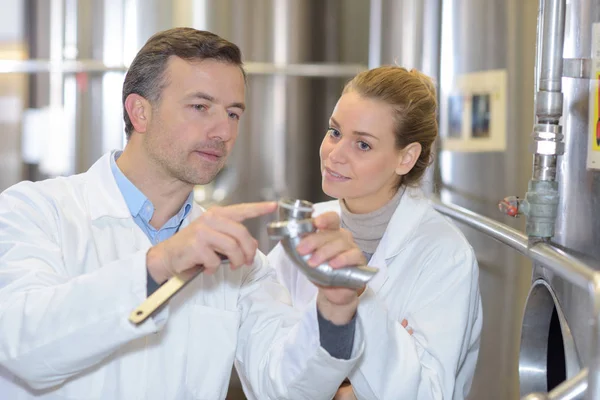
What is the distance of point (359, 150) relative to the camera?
177 centimetres

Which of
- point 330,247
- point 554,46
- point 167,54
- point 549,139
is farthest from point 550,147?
point 167,54

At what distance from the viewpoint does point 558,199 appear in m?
1.31

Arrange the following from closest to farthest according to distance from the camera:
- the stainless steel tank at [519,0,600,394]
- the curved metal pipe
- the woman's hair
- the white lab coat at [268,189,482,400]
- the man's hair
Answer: the curved metal pipe
the stainless steel tank at [519,0,600,394]
the white lab coat at [268,189,482,400]
the man's hair
the woman's hair

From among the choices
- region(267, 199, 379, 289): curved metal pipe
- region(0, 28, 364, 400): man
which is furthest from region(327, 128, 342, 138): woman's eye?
region(267, 199, 379, 289): curved metal pipe

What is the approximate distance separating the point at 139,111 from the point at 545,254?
83 centimetres

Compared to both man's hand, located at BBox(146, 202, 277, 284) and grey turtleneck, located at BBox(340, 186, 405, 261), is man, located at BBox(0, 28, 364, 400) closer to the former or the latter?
man's hand, located at BBox(146, 202, 277, 284)

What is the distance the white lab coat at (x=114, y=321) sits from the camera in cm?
115

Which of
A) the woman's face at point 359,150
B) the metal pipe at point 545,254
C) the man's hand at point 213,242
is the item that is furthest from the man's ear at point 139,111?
the metal pipe at point 545,254

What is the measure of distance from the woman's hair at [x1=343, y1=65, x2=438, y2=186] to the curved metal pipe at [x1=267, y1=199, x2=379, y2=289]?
733 millimetres

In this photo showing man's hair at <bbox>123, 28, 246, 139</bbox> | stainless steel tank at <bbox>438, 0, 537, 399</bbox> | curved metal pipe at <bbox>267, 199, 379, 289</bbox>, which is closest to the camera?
curved metal pipe at <bbox>267, 199, 379, 289</bbox>

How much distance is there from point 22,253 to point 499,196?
1046 millimetres

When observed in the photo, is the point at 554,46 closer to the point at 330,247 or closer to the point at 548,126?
the point at 548,126

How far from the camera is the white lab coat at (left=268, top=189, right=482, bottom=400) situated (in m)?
1.43

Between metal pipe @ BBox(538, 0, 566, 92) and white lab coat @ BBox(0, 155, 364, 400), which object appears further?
metal pipe @ BBox(538, 0, 566, 92)
